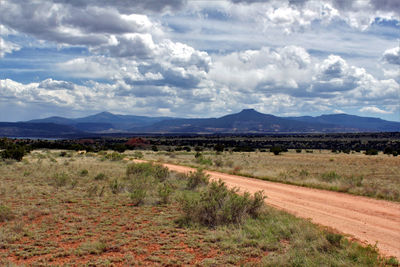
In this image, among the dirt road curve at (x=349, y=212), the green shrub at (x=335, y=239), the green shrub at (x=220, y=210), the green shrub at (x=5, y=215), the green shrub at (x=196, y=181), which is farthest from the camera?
the green shrub at (x=196, y=181)

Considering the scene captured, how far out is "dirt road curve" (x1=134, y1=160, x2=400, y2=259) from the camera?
9.21 m

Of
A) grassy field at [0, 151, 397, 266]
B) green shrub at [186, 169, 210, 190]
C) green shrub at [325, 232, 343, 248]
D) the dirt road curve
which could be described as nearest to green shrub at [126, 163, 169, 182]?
green shrub at [186, 169, 210, 190]

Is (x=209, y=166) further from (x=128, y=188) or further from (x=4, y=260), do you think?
(x=4, y=260)

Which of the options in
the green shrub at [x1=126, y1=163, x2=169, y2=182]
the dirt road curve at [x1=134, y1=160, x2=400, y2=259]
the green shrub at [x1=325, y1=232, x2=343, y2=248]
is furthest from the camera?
the green shrub at [x1=126, y1=163, x2=169, y2=182]

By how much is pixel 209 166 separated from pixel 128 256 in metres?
24.6

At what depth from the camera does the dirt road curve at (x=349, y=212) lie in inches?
363

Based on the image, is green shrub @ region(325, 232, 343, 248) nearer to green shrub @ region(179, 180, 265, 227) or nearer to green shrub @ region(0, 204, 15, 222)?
green shrub @ region(179, 180, 265, 227)

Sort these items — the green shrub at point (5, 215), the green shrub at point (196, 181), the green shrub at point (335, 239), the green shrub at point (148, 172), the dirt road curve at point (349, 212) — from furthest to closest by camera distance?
the green shrub at point (148, 172)
the green shrub at point (196, 181)
the green shrub at point (5, 215)
the dirt road curve at point (349, 212)
the green shrub at point (335, 239)

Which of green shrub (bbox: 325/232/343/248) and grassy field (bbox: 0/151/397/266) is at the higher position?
green shrub (bbox: 325/232/343/248)

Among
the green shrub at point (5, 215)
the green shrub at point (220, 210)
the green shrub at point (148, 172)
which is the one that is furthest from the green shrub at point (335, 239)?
the green shrub at point (148, 172)

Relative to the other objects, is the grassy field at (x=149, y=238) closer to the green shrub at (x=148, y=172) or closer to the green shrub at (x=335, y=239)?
the green shrub at (x=335, y=239)

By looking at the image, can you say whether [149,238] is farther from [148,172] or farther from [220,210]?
[148,172]

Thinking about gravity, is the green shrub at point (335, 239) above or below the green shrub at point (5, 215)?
above

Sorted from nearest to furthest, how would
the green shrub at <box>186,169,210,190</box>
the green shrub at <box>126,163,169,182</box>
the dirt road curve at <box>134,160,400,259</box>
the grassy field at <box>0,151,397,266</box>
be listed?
1. the grassy field at <box>0,151,397,266</box>
2. the dirt road curve at <box>134,160,400,259</box>
3. the green shrub at <box>186,169,210,190</box>
4. the green shrub at <box>126,163,169,182</box>
